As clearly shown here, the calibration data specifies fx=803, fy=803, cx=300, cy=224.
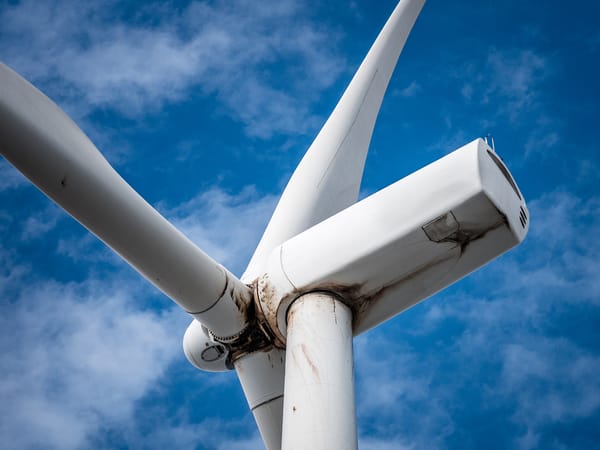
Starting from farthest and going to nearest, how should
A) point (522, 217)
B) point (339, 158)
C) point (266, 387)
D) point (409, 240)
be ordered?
point (339, 158) → point (266, 387) → point (522, 217) → point (409, 240)

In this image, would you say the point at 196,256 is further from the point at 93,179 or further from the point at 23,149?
the point at 23,149

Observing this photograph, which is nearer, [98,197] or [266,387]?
[98,197]

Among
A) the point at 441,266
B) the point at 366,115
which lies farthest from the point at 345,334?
the point at 366,115

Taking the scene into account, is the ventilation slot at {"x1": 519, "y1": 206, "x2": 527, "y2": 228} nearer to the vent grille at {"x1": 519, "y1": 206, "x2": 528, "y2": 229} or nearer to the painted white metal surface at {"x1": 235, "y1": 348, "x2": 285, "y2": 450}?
the vent grille at {"x1": 519, "y1": 206, "x2": 528, "y2": 229}

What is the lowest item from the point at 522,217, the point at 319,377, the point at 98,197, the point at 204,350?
the point at 319,377

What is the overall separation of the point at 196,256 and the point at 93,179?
0.85 metres

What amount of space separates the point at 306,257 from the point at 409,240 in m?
0.68

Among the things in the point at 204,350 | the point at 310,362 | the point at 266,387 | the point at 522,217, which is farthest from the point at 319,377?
the point at 204,350

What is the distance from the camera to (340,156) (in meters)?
6.71

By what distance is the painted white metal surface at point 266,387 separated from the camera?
5.56 metres

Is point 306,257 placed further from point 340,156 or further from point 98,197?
point 340,156

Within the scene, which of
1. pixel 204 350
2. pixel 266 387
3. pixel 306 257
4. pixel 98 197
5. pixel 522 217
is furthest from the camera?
pixel 204 350

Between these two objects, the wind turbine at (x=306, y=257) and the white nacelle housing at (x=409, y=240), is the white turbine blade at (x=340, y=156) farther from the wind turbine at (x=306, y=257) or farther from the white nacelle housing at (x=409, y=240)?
the white nacelle housing at (x=409, y=240)

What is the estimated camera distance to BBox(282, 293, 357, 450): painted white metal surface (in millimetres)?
4051
